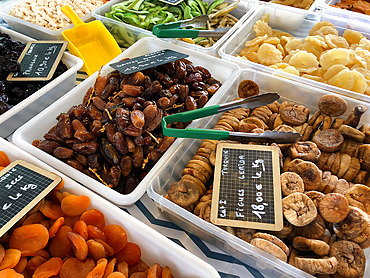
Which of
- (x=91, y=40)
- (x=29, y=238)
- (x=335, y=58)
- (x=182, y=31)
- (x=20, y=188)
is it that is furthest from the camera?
(x=91, y=40)

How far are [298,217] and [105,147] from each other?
27.8 inches

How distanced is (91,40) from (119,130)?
1045mm

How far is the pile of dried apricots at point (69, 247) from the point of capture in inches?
32.7

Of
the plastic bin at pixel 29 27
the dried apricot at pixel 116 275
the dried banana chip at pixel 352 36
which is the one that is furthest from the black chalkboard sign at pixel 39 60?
the dried banana chip at pixel 352 36

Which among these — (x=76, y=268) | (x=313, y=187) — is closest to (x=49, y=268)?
(x=76, y=268)

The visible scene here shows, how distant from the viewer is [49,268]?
32.9 inches

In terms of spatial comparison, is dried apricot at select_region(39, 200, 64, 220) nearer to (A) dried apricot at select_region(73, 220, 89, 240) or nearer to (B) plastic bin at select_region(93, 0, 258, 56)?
(A) dried apricot at select_region(73, 220, 89, 240)

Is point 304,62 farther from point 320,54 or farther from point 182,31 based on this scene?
point 182,31

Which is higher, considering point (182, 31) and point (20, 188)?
point (182, 31)

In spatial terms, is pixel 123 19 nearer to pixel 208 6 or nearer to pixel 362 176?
pixel 208 6

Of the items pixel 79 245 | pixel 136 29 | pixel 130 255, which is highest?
pixel 136 29

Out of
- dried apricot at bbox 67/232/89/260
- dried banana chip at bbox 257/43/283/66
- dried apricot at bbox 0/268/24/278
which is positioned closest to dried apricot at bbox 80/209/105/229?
dried apricot at bbox 67/232/89/260

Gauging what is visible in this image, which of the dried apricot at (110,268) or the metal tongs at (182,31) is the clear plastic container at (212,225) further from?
the metal tongs at (182,31)

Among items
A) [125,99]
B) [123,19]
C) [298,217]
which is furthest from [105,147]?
[123,19]
